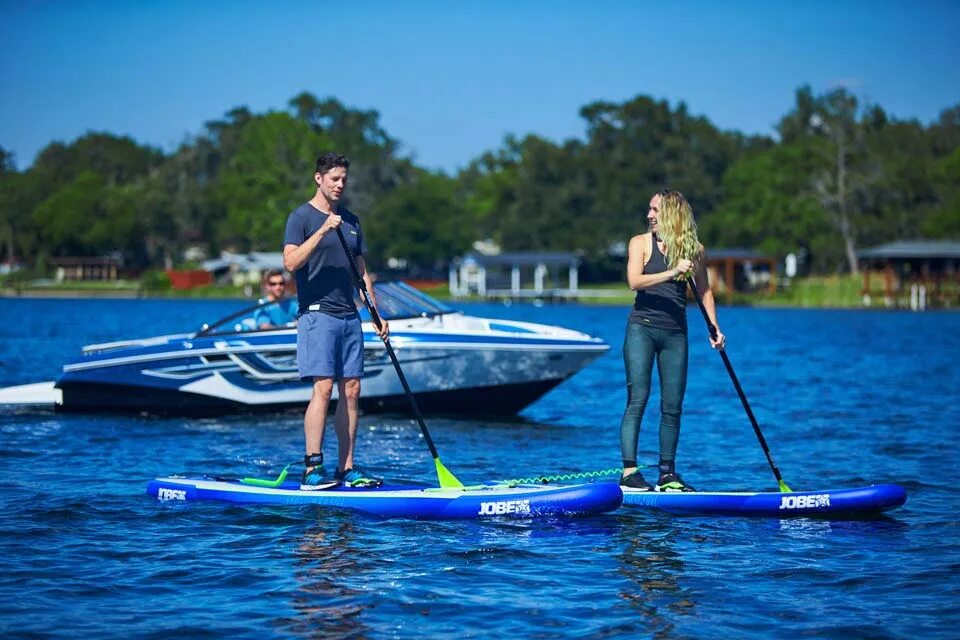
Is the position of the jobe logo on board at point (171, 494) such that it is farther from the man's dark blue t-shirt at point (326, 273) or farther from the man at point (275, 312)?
the man at point (275, 312)

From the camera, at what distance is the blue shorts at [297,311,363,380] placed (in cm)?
932

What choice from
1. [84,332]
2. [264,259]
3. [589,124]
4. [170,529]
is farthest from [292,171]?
[170,529]

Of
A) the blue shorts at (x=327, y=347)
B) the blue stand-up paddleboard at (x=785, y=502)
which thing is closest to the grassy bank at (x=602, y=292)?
the blue stand-up paddleboard at (x=785, y=502)

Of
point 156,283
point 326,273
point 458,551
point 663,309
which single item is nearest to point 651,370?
point 663,309

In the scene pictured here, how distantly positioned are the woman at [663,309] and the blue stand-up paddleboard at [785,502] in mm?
132

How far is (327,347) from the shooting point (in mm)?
9328

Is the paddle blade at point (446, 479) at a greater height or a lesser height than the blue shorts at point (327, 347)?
lesser

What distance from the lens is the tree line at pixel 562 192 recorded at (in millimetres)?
90625

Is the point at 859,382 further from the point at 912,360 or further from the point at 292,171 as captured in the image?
the point at 292,171

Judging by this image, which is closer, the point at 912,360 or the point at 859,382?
the point at 859,382

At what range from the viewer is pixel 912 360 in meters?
31.5

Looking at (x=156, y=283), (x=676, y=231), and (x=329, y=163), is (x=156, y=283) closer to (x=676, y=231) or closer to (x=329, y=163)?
(x=329, y=163)

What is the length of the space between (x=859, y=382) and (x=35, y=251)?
117m

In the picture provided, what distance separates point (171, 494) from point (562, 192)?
316 feet
